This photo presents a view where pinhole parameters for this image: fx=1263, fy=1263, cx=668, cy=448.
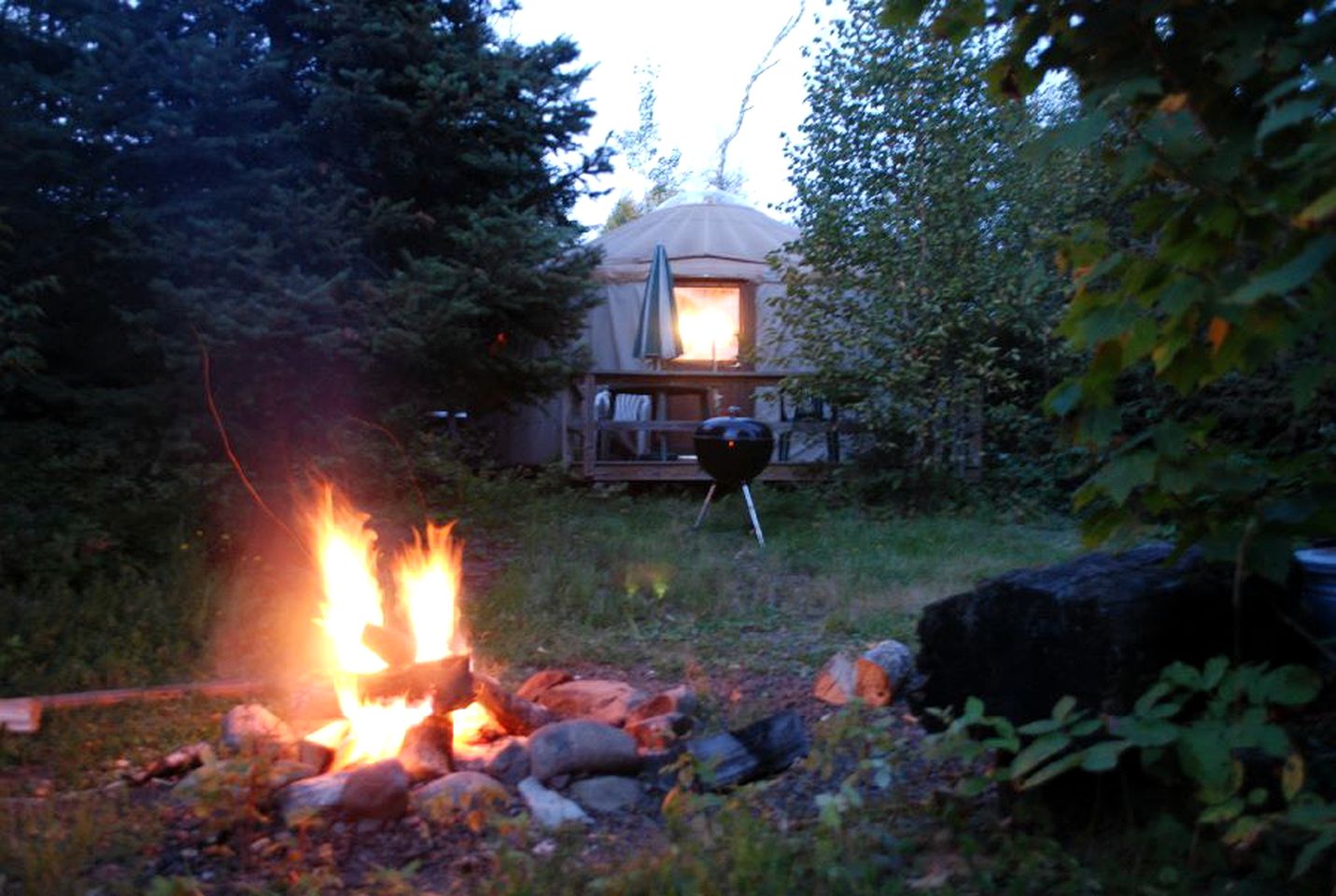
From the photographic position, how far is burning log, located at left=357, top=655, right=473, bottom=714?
433 cm

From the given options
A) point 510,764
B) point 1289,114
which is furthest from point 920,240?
point 1289,114

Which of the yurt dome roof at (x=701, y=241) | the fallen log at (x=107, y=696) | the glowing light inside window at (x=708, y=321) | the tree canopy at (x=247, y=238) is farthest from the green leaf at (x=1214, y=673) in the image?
the glowing light inside window at (x=708, y=321)

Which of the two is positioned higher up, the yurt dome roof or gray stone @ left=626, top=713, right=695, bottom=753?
the yurt dome roof

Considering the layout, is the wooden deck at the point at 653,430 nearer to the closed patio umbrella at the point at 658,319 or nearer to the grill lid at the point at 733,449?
the closed patio umbrella at the point at 658,319

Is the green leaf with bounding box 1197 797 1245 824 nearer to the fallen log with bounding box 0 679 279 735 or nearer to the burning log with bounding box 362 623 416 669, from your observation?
the burning log with bounding box 362 623 416 669

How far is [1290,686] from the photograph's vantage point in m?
2.47

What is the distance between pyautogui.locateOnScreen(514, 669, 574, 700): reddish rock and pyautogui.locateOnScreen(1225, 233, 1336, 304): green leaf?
3461 mm

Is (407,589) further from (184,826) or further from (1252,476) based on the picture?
(1252,476)

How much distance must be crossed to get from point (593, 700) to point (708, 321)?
9.85 meters

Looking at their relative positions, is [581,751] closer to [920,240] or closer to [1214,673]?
[1214,673]

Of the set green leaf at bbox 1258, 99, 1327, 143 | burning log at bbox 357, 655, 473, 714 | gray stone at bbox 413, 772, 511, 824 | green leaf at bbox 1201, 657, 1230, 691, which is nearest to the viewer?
green leaf at bbox 1258, 99, 1327, 143

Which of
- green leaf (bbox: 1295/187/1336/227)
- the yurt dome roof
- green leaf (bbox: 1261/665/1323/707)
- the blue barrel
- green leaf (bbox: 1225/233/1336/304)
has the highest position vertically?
the yurt dome roof

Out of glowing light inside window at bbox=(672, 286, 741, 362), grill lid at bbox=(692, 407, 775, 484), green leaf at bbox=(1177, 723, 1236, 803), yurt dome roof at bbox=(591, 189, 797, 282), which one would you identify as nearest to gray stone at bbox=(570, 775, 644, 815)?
green leaf at bbox=(1177, 723, 1236, 803)

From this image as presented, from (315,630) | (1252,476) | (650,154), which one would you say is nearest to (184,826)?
(315,630)
